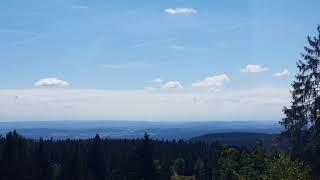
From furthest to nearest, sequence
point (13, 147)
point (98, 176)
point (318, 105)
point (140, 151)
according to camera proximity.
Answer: point (98, 176), point (13, 147), point (140, 151), point (318, 105)

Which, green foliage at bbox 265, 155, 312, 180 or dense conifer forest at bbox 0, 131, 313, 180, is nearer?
green foliage at bbox 265, 155, 312, 180

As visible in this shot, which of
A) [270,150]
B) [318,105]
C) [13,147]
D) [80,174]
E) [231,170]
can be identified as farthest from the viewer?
[80,174]

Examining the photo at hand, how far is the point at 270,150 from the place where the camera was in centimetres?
3347

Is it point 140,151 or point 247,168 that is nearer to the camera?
point 247,168

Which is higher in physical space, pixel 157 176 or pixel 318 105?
pixel 318 105

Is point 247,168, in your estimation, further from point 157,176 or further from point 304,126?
point 157,176

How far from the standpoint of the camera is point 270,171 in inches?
1086

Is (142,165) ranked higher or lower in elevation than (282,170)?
lower

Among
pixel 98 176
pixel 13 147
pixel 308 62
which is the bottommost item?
pixel 98 176

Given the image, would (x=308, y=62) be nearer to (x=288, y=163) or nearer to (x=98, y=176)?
(x=288, y=163)

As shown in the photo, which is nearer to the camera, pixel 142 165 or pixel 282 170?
pixel 282 170

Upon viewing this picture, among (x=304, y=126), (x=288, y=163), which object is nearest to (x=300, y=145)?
(x=304, y=126)

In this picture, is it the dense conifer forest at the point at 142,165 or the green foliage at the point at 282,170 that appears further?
the dense conifer forest at the point at 142,165

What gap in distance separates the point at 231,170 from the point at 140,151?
21.7m
